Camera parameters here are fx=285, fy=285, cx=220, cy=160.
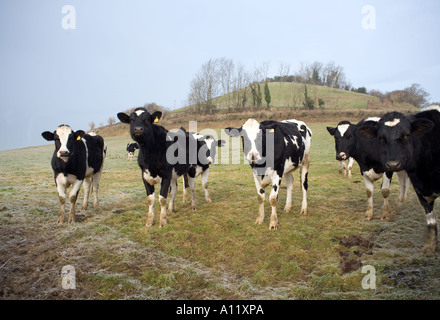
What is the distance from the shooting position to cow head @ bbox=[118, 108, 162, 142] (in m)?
6.88

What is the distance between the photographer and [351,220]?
A: 7.63 meters

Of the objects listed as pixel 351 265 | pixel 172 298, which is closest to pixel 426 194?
pixel 351 265

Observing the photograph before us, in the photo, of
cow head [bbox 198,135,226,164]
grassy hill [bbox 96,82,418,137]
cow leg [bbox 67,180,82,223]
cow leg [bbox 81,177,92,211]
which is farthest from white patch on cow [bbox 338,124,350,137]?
grassy hill [bbox 96,82,418,137]

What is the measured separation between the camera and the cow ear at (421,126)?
192 inches

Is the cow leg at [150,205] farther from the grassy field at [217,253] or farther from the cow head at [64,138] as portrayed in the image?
the cow head at [64,138]

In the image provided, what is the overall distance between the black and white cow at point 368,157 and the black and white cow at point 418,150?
1.56 meters

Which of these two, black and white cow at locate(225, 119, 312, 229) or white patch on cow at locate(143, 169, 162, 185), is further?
white patch on cow at locate(143, 169, 162, 185)

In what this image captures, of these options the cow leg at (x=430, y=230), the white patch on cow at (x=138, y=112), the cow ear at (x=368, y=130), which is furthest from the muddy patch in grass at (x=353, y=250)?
the white patch on cow at (x=138, y=112)

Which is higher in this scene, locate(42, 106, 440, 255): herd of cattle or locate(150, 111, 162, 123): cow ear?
locate(150, 111, 162, 123): cow ear

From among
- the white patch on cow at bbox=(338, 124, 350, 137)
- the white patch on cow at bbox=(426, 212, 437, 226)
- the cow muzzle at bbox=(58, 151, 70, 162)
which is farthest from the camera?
the white patch on cow at bbox=(338, 124, 350, 137)

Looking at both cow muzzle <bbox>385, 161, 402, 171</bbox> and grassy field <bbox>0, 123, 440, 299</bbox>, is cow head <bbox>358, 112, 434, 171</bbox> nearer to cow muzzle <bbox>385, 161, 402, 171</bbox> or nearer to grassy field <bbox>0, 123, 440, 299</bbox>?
cow muzzle <bbox>385, 161, 402, 171</bbox>

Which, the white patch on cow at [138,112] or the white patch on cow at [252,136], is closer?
the white patch on cow at [252,136]

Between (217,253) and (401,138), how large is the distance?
410cm
